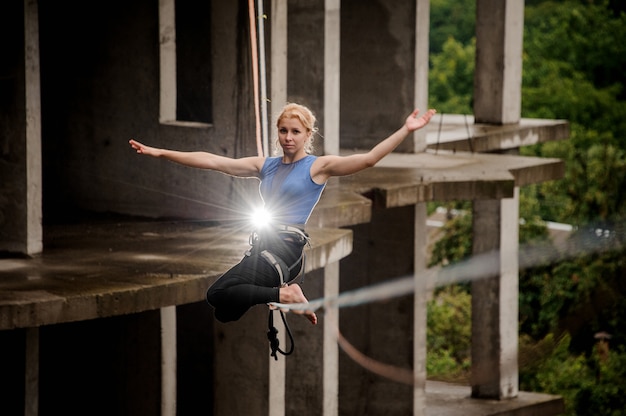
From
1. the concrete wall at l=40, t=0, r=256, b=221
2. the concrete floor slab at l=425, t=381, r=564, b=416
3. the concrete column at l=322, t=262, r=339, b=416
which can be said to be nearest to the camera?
the concrete wall at l=40, t=0, r=256, b=221

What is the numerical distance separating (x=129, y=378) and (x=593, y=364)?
21.7 metres

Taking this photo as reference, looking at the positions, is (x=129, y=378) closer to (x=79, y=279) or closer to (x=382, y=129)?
(x=79, y=279)

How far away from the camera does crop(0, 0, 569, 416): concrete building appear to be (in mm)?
16859

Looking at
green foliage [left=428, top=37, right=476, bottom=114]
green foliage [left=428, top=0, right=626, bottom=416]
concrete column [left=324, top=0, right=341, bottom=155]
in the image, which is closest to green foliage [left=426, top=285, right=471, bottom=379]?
green foliage [left=428, top=0, right=626, bottom=416]

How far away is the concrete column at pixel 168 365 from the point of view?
65.3 feet

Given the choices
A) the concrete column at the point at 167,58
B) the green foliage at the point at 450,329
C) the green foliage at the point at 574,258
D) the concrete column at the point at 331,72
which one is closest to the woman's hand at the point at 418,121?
the concrete column at the point at 167,58

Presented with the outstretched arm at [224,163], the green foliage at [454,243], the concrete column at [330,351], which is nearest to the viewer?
the outstretched arm at [224,163]

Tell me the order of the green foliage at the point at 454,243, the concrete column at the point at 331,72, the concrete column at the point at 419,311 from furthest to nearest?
1. the green foliage at the point at 454,243
2. the concrete column at the point at 419,311
3. the concrete column at the point at 331,72

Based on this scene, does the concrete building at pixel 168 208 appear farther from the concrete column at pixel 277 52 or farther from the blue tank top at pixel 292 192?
the blue tank top at pixel 292 192

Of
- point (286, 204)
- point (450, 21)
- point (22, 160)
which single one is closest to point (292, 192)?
point (286, 204)

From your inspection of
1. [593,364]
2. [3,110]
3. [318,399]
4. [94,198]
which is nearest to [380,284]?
[318,399]

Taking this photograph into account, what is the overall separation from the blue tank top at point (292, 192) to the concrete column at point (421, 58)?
1731 cm

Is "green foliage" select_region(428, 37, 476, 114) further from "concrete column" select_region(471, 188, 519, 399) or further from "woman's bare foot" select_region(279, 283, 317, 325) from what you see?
"woman's bare foot" select_region(279, 283, 317, 325)

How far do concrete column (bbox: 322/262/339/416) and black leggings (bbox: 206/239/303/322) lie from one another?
42.8ft
